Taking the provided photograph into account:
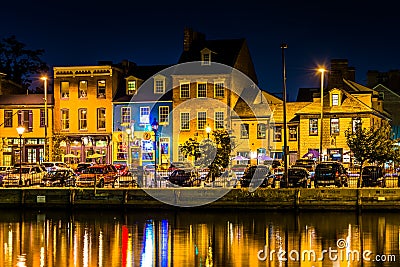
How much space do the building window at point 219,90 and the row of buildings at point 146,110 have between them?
0.10 metres

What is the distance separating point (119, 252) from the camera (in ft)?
120

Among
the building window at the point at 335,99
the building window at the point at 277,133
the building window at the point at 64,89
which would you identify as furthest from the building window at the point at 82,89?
the building window at the point at 335,99

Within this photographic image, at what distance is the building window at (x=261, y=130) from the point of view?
81312 millimetres

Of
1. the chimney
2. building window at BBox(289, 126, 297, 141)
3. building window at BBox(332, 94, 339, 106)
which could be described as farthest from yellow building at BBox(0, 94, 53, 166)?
building window at BBox(332, 94, 339, 106)

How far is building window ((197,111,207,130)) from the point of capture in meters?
84.2

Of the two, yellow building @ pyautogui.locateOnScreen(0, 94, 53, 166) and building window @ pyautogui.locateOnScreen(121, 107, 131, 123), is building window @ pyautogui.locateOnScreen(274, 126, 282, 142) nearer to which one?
building window @ pyautogui.locateOnScreen(121, 107, 131, 123)

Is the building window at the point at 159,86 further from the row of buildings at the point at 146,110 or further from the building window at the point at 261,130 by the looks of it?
the building window at the point at 261,130

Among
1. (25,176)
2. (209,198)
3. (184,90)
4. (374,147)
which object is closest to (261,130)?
(184,90)

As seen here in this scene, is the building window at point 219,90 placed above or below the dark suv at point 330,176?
above

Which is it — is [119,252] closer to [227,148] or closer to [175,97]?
[227,148]

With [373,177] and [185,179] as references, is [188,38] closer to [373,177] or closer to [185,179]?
[185,179]

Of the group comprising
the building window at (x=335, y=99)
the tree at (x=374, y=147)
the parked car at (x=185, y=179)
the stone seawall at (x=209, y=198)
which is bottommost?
the stone seawall at (x=209, y=198)

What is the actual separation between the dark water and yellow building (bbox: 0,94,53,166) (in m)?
33.0

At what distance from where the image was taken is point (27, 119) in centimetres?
8612
